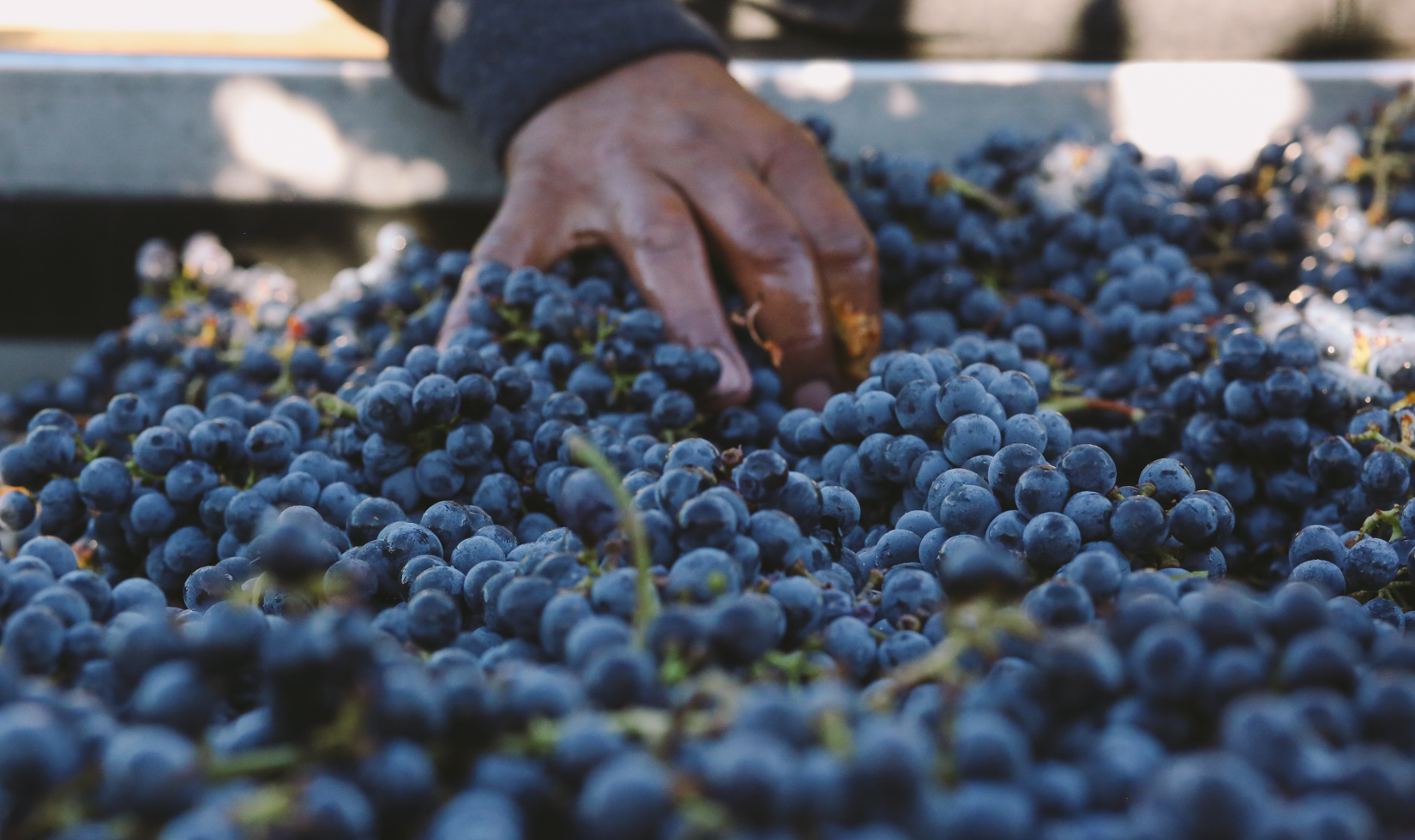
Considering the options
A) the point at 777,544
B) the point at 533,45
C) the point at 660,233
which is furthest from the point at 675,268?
the point at 777,544

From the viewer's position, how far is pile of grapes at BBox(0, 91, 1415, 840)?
1.33 ft

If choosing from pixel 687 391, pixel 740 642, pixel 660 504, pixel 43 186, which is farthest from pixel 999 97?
pixel 43 186

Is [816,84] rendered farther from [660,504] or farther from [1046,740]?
[1046,740]

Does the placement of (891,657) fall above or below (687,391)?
above

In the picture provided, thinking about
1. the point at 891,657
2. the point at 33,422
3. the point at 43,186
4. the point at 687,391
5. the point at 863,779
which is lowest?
the point at 43,186

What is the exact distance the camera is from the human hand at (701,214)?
47.2 inches

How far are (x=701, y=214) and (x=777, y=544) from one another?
74cm

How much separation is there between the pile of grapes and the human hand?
5 centimetres

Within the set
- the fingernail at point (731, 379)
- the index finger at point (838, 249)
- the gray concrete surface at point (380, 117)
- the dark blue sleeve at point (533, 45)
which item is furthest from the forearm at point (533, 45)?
the fingernail at point (731, 379)

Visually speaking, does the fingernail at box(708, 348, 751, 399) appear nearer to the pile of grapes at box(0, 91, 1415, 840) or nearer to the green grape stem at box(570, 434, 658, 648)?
the pile of grapes at box(0, 91, 1415, 840)

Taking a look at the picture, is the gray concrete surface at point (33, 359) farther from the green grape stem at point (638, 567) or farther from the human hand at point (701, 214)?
the green grape stem at point (638, 567)

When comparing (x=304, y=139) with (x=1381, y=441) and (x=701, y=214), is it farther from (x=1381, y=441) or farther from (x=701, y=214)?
(x=1381, y=441)

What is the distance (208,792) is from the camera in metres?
0.41

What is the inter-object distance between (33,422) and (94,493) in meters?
0.16
